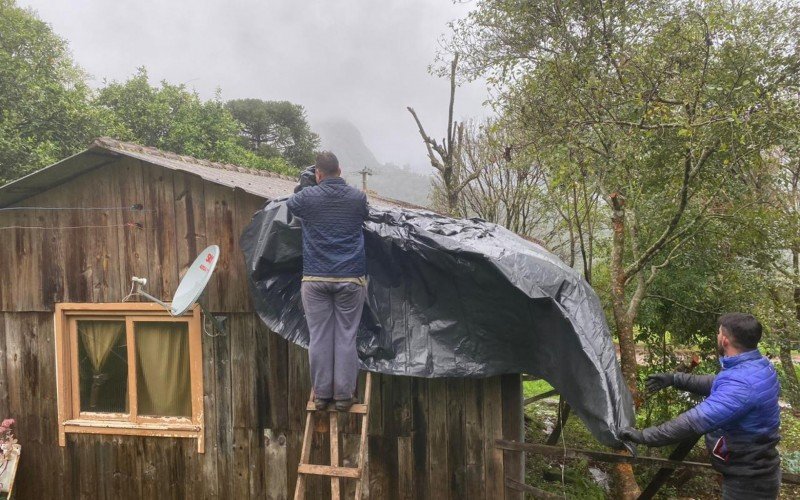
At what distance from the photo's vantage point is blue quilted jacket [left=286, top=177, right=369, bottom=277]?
126 inches

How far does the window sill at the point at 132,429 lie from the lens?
441 cm

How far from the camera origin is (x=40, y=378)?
4.78 m

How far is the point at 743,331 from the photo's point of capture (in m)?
2.55

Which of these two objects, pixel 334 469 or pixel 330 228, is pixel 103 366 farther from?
pixel 330 228

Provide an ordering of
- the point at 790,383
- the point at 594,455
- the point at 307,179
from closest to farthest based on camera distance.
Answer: the point at 594,455 → the point at 307,179 → the point at 790,383

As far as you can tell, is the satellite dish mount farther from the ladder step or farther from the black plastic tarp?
the ladder step

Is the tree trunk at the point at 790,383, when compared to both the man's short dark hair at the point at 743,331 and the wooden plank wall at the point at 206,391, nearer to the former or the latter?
the man's short dark hair at the point at 743,331

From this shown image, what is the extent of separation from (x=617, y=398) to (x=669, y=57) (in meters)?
4.04

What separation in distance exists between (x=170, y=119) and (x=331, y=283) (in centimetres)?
2017

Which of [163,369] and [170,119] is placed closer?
[163,369]

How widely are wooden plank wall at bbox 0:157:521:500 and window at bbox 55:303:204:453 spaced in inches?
4.8

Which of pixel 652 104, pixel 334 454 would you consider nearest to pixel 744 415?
pixel 334 454

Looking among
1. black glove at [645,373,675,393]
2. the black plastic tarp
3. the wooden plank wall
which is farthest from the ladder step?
black glove at [645,373,675,393]

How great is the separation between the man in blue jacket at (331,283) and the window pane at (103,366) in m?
2.60
